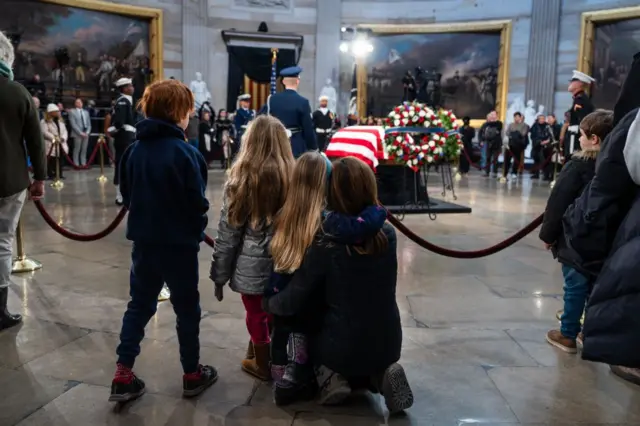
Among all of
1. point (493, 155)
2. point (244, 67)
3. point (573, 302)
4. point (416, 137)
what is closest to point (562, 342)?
point (573, 302)

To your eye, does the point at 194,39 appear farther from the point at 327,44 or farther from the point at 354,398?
the point at 354,398

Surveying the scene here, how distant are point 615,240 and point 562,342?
6.88 ft

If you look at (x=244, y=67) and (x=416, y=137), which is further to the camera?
(x=244, y=67)

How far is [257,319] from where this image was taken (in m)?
3.35

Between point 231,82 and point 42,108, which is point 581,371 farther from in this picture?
point 231,82

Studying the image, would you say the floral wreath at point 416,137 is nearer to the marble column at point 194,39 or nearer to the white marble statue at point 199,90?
the white marble statue at point 199,90

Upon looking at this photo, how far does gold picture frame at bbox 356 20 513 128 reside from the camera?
69.7 feet

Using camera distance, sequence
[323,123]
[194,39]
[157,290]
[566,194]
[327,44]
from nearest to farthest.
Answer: [157,290] < [566,194] < [323,123] < [194,39] < [327,44]

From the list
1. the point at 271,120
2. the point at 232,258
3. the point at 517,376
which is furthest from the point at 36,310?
the point at 517,376

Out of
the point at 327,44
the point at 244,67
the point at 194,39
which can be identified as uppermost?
the point at 327,44

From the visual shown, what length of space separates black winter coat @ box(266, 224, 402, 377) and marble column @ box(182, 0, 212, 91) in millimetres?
19685

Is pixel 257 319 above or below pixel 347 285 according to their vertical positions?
below

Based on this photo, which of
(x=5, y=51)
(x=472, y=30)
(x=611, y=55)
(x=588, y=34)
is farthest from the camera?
(x=472, y=30)

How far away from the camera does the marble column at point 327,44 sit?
22.7 meters
